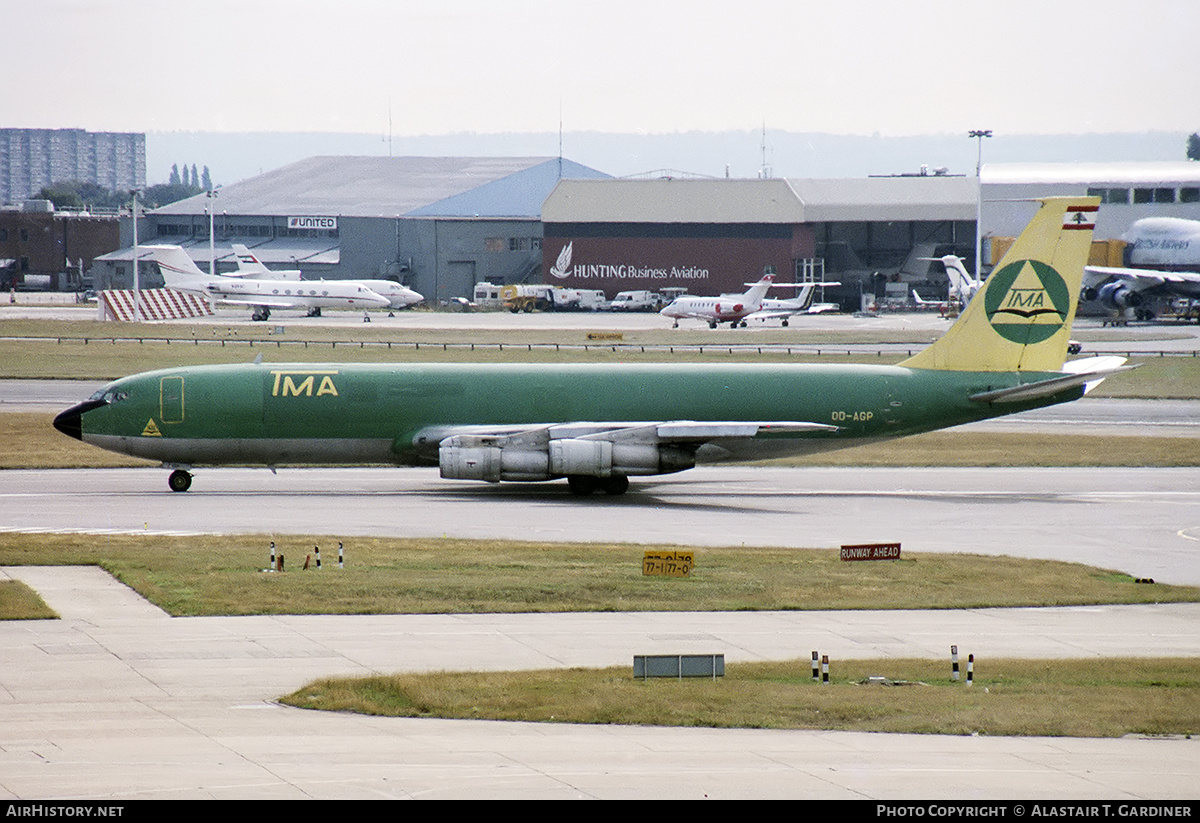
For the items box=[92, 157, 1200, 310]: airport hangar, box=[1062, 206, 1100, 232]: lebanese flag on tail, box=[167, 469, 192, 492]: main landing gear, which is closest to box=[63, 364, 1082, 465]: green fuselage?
box=[167, 469, 192, 492]: main landing gear

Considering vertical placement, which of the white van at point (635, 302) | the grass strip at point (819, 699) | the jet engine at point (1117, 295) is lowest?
the grass strip at point (819, 699)

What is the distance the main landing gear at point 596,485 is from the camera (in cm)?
4728

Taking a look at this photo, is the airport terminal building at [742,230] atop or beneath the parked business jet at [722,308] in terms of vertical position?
atop

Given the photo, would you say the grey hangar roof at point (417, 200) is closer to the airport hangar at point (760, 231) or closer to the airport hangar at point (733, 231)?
the airport hangar at point (733, 231)

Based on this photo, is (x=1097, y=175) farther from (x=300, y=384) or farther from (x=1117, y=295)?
(x=300, y=384)

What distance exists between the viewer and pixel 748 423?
155ft

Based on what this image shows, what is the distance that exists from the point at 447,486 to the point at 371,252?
420 feet

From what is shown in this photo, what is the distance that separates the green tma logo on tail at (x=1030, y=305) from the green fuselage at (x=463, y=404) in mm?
1604

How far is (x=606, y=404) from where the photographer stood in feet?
159

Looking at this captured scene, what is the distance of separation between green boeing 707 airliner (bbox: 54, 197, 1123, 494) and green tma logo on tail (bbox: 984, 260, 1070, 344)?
0.16ft

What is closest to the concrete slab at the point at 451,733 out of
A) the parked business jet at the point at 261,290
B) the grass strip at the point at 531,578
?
the grass strip at the point at 531,578

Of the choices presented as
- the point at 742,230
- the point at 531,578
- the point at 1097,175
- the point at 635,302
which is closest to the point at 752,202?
the point at 742,230

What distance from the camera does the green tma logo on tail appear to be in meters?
49.8

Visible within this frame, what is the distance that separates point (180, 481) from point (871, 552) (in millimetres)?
24273
